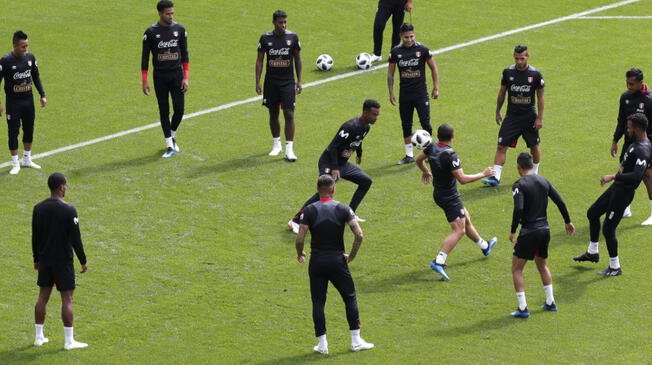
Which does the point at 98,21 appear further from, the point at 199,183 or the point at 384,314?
the point at 384,314

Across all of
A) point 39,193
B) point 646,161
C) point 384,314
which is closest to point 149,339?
point 384,314

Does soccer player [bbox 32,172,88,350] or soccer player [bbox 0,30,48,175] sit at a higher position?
soccer player [bbox 0,30,48,175]

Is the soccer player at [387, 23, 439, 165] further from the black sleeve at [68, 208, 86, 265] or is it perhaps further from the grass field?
the black sleeve at [68, 208, 86, 265]

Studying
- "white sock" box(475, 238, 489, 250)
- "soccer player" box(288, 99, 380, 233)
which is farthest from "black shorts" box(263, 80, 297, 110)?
"white sock" box(475, 238, 489, 250)

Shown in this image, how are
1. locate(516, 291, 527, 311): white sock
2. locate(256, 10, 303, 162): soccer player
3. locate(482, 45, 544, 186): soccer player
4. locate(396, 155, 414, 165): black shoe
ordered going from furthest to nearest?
1. locate(396, 155, 414, 165): black shoe
2. locate(256, 10, 303, 162): soccer player
3. locate(482, 45, 544, 186): soccer player
4. locate(516, 291, 527, 311): white sock

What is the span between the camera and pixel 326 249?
556 inches

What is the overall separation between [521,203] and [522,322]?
1712 mm

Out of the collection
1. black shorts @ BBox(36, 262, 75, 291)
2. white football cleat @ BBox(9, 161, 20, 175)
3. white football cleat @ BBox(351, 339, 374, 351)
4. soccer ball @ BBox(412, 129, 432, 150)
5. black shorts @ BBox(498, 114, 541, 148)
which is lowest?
white football cleat @ BBox(351, 339, 374, 351)

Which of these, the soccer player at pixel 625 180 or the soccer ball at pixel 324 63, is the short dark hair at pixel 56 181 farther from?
the soccer ball at pixel 324 63

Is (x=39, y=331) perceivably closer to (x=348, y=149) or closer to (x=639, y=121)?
(x=348, y=149)

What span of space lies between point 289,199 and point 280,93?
2706mm

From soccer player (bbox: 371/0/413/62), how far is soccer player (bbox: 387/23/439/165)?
19.4 feet

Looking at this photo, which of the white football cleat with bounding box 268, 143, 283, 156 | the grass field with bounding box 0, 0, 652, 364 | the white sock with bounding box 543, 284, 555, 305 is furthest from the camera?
the white football cleat with bounding box 268, 143, 283, 156

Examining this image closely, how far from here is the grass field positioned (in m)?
14.9
